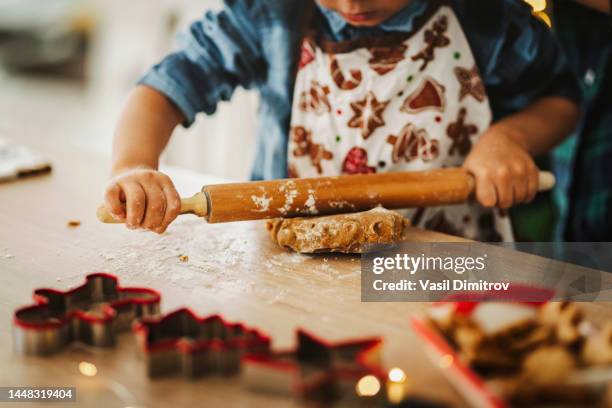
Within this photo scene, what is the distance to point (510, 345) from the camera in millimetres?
417

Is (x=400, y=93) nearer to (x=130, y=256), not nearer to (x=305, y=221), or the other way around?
(x=305, y=221)

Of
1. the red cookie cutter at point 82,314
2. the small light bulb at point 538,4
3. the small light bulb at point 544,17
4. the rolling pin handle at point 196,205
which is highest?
the small light bulb at point 538,4

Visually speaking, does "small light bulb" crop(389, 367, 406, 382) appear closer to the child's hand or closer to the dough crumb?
the child's hand

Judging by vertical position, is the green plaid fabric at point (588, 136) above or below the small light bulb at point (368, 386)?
above

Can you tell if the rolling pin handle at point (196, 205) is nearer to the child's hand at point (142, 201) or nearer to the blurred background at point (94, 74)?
the child's hand at point (142, 201)

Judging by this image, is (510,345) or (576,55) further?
(576,55)

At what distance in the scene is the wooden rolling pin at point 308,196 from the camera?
2.35 feet

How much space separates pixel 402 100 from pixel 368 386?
0.57m

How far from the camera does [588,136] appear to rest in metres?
1.17

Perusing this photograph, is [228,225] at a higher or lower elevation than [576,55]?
lower

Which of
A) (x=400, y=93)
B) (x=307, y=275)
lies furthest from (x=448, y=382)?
(x=400, y=93)

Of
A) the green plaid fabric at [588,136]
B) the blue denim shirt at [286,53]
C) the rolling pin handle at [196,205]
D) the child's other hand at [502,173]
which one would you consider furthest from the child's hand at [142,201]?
the green plaid fabric at [588,136]

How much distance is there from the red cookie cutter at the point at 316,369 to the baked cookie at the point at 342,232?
9.0 inches

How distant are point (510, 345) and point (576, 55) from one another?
873 mm
